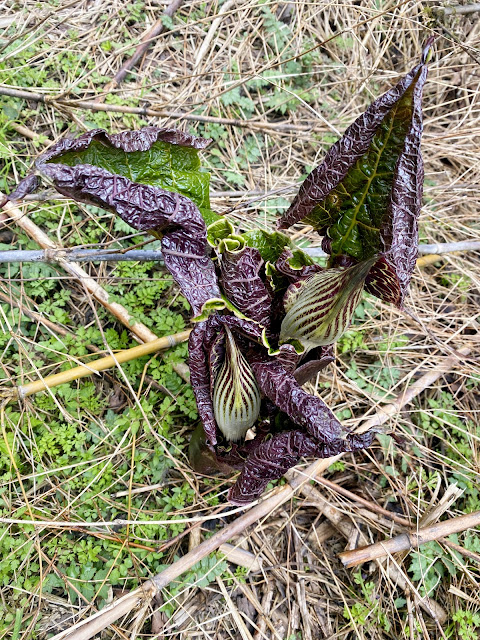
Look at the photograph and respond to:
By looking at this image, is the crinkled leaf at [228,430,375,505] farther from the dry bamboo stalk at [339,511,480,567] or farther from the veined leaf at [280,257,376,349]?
the dry bamboo stalk at [339,511,480,567]

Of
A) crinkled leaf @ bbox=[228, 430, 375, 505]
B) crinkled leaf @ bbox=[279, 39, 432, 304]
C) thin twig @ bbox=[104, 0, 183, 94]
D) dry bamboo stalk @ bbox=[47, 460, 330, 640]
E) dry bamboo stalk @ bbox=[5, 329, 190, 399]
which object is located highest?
thin twig @ bbox=[104, 0, 183, 94]

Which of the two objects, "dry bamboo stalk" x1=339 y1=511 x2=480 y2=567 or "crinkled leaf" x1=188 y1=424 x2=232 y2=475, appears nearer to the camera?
"crinkled leaf" x1=188 y1=424 x2=232 y2=475

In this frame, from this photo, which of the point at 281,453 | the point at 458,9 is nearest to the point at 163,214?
the point at 281,453

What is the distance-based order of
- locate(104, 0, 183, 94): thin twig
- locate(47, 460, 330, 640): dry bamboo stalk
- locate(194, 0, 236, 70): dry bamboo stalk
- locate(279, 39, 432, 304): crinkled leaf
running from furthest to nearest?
locate(194, 0, 236, 70): dry bamboo stalk < locate(104, 0, 183, 94): thin twig < locate(47, 460, 330, 640): dry bamboo stalk < locate(279, 39, 432, 304): crinkled leaf

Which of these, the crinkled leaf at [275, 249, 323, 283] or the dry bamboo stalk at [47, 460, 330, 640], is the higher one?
the crinkled leaf at [275, 249, 323, 283]

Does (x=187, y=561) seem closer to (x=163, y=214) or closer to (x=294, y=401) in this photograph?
(x=294, y=401)

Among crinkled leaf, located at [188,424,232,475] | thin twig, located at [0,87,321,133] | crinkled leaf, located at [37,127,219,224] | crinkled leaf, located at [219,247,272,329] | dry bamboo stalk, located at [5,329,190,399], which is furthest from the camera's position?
thin twig, located at [0,87,321,133]

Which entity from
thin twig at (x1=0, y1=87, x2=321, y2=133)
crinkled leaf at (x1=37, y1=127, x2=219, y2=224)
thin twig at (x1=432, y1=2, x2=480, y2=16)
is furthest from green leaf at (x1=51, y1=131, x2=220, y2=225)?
thin twig at (x1=432, y1=2, x2=480, y2=16)

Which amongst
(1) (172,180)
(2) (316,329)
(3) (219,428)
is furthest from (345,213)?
(3) (219,428)
